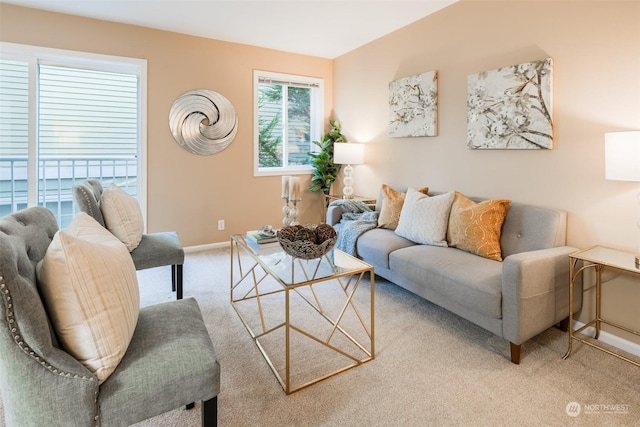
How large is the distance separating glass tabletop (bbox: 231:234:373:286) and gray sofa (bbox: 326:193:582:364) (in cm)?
61

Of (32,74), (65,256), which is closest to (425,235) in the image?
(65,256)

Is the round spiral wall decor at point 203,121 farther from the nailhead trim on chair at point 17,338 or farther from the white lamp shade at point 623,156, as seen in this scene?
the white lamp shade at point 623,156

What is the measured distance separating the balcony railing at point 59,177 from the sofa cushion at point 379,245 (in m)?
2.76

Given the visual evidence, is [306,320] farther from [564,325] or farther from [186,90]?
[186,90]

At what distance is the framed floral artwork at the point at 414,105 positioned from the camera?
3.44m

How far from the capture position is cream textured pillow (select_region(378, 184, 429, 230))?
336 cm

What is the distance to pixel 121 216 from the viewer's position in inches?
101

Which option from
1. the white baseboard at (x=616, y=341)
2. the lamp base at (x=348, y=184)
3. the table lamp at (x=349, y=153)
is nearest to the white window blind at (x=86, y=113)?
the table lamp at (x=349, y=153)

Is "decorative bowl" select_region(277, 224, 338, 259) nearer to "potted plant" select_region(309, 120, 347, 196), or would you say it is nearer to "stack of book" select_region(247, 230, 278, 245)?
"stack of book" select_region(247, 230, 278, 245)

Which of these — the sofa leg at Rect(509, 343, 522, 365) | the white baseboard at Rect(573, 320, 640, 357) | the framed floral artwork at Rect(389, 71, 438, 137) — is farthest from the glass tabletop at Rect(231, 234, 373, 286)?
the framed floral artwork at Rect(389, 71, 438, 137)

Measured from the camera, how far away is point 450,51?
3.25m

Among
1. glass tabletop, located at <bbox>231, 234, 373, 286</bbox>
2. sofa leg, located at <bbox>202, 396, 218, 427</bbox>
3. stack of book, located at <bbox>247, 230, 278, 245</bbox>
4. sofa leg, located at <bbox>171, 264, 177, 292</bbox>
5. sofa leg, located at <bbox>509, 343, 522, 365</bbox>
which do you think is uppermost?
stack of book, located at <bbox>247, 230, 278, 245</bbox>

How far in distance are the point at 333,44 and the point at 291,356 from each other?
3.71 meters

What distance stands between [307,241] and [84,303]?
45.9 inches
